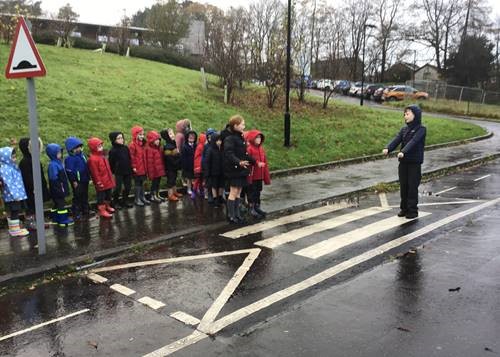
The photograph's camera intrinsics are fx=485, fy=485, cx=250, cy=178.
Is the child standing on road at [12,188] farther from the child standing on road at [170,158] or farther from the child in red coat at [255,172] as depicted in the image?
the child in red coat at [255,172]

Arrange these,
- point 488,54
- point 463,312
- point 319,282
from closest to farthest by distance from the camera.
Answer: point 463,312
point 319,282
point 488,54

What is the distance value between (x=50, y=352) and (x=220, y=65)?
680 inches

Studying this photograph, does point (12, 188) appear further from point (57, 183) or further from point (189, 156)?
point (189, 156)

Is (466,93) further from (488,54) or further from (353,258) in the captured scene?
(353,258)

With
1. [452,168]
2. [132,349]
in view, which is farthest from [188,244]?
[452,168]

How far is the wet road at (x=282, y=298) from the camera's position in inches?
166

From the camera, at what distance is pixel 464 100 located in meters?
41.8

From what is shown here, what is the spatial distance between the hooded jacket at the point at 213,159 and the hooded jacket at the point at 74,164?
2.26 meters

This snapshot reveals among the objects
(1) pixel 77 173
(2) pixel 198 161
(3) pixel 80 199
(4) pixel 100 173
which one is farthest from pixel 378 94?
(1) pixel 77 173

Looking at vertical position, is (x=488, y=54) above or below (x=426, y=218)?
above

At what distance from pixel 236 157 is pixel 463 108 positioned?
3594cm

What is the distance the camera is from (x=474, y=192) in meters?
11.2

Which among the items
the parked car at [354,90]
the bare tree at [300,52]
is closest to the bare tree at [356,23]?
the parked car at [354,90]

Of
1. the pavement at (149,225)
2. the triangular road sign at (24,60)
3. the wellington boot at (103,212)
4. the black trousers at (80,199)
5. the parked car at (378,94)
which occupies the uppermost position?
the triangular road sign at (24,60)
